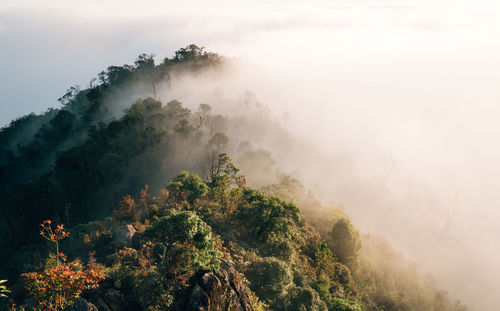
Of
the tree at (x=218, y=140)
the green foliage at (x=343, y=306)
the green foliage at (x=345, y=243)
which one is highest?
the green foliage at (x=343, y=306)

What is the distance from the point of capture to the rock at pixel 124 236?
110 feet

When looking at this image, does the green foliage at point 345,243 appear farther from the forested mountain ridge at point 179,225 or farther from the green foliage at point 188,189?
the green foliage at point 188,189

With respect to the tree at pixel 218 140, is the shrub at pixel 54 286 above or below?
above

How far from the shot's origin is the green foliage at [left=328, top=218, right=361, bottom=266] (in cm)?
5053

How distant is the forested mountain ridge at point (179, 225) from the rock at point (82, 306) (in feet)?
→ 3.87

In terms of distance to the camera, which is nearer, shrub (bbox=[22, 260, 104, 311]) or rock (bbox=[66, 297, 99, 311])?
shrub (bbox=[22, 260, 104, 311])

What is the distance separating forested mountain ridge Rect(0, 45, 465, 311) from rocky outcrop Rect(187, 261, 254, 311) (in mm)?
94

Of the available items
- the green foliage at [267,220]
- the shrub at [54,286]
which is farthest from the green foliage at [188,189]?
the shrub at [54,286]

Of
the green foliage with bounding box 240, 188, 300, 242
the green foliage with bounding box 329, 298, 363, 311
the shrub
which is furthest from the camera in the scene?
the green foliage with bounding box 240, 188, 300, 242

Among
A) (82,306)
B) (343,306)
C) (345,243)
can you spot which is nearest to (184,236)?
(82,306)

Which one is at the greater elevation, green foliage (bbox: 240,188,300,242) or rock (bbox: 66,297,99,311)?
rock (bbox: 66,297,99,311)

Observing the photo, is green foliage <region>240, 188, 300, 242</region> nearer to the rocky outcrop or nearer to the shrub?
the rocky outcrop

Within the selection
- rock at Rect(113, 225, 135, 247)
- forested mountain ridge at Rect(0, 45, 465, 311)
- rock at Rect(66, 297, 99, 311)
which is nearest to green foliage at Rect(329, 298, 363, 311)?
forested mountain ridge at Rect(0, 45, 465, 311)

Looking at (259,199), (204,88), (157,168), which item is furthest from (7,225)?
(204,88)
